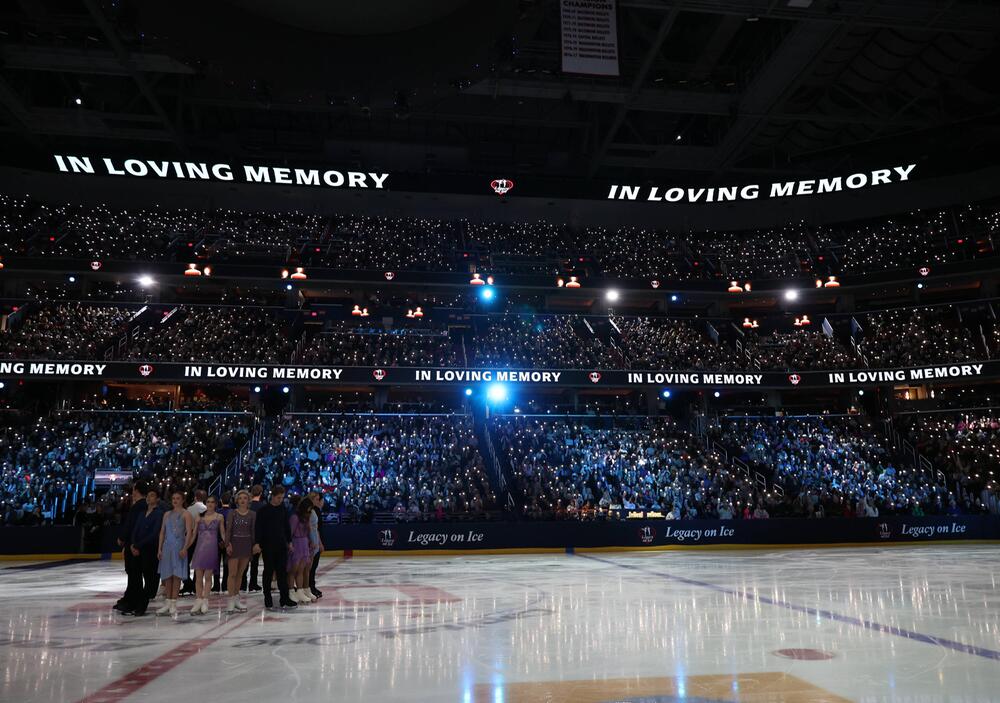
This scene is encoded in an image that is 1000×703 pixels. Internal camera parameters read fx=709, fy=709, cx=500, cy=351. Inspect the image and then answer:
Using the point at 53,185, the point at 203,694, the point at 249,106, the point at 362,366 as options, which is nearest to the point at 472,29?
the point at 203,694

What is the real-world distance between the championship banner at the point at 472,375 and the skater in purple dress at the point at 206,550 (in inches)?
801

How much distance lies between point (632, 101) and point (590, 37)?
11.4m

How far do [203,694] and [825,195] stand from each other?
146ft

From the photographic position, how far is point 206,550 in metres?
10.2

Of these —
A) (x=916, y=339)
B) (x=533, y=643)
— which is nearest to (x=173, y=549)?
(x=533, y=643)

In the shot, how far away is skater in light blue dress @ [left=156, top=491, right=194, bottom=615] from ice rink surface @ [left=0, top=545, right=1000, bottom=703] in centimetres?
61

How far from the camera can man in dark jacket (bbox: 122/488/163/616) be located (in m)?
9.66

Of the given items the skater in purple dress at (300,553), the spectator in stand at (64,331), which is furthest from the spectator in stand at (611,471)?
the spectator in stand at (64,331)

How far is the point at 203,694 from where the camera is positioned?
5.53 m

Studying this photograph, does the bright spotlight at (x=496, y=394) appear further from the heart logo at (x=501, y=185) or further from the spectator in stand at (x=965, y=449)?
the spectator in stand at (x=965, y=449)

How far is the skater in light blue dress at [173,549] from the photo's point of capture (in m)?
9.62

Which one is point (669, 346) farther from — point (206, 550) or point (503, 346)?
point (206, 550)

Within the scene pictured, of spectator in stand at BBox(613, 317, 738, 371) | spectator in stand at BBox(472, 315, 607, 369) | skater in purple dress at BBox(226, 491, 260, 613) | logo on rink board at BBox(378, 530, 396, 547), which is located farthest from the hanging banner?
spectator in stand at BBox(613, 317, 738, 371)

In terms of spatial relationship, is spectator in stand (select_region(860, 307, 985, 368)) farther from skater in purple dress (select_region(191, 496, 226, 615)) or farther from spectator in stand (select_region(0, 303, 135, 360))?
spectator in stand (select_region(0, 303, 135, 360))
